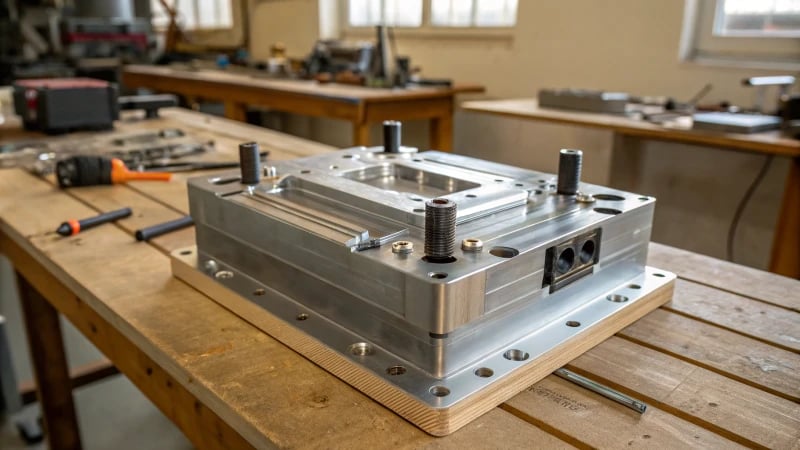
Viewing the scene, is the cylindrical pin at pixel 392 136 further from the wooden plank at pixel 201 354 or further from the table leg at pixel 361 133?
the table leg at pixel 361 133

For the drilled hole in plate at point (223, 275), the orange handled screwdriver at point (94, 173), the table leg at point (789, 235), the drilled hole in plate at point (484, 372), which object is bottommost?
the table leg at point (789, 235)

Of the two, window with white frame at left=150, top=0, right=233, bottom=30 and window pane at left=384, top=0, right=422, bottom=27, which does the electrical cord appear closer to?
window pane at left=384, top=0, right=422, bottom=27

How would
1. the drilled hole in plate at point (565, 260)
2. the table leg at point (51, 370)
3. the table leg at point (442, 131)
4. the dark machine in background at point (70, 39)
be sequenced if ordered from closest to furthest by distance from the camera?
the drilled hole in plate at point (565, 260) < the table leg at point (51, 370) < the table leg at point (442, 131) < the dark machine in background at point (70, 39)

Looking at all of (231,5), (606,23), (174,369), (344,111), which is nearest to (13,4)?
(231,5)

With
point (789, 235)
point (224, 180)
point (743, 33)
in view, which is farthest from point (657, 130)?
point (224, 180)

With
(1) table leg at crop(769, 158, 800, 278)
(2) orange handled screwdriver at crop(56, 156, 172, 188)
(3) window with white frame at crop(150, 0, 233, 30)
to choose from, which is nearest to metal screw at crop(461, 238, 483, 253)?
(2) orange handled screwdriver at crop(56, 156, 172, 188)

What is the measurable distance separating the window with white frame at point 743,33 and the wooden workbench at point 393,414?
6.28ft

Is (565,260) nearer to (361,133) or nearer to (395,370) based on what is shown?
(395,370)

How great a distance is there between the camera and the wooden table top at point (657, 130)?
5.33ft

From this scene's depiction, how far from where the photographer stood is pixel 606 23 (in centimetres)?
275

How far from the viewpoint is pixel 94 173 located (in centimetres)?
117

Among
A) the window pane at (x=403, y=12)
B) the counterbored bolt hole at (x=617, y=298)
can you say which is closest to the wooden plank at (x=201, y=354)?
the counterbored bolt hole at (x=617, y=298)

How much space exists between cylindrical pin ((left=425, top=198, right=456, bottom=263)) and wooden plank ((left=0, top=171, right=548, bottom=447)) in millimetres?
131

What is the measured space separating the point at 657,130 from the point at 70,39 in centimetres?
438
